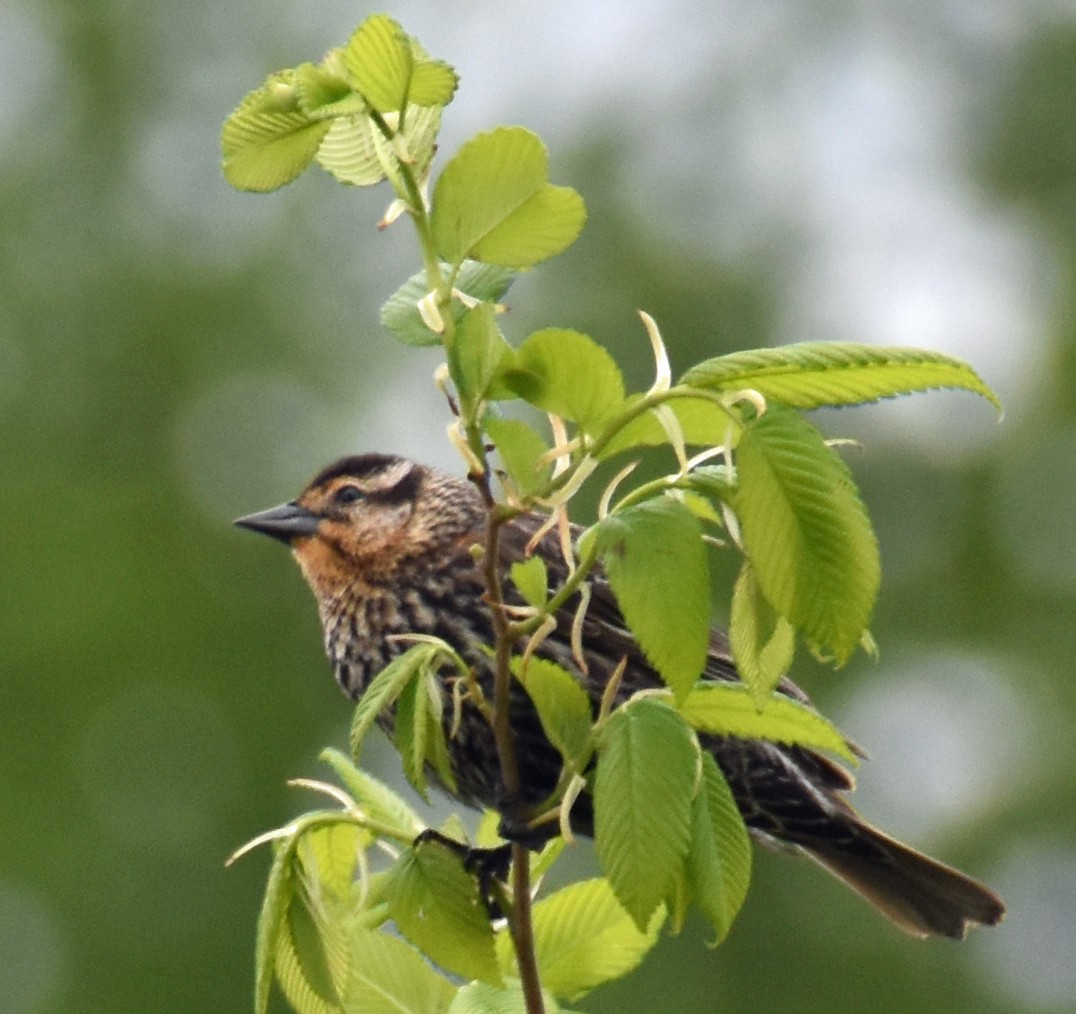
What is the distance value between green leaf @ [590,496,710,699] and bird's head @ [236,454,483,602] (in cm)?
201

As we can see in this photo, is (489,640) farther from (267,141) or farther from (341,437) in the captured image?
(341,437)

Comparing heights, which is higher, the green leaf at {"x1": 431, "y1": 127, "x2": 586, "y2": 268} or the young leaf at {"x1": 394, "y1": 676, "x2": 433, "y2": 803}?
the green leaf at {"x1": 431, "y1": 127, "x2": 586, "y2": 268}

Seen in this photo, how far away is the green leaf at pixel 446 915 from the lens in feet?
7.00

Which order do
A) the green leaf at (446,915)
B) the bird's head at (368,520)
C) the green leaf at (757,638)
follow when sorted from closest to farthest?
the green leaf at (757,638), the green leaf at (446,915), the bird's head at (368,520)

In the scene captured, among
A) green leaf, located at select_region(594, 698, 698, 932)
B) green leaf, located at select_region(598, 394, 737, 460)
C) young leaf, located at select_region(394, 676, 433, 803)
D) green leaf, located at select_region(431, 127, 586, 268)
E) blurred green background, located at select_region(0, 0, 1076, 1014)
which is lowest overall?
blurred green background, located at select_region(0, 0, 1076, 1014)

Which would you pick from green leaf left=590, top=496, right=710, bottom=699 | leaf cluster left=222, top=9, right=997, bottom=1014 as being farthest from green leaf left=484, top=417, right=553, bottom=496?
green leaf left=590, top=496, right=710, bottom=699

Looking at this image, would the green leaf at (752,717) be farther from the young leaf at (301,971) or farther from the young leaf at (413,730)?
the young leaf at (301,971)

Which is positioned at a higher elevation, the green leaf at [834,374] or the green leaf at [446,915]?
the green leaf at [834,374]

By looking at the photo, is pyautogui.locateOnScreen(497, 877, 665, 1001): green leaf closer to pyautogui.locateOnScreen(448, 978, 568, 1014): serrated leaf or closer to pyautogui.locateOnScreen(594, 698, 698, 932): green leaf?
pyautogui.locateOnScreen(448, 978, 568, 1014): serrated leaf

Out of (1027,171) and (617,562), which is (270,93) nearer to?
(617,562)

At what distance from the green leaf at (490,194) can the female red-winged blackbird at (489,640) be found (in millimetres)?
1570

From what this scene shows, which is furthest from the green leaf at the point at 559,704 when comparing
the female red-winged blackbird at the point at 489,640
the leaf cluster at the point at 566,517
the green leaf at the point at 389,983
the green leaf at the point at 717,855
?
the female red-winged blackbird at the point at 489,640

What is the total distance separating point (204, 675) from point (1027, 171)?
746 centimetres

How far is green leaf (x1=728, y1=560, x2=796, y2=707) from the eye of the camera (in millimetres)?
1901
